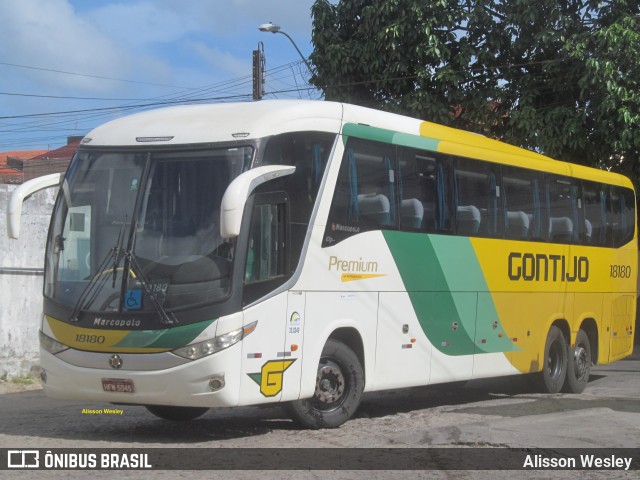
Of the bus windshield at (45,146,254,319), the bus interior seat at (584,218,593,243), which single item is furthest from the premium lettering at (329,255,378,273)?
the bus interior seat at (584,218,593,243)

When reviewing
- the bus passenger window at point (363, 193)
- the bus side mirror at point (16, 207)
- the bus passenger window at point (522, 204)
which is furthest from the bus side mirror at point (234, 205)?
the bus passenger window at point (522, 204)

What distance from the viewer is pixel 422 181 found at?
11664 mm

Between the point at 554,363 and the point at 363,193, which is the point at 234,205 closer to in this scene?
the point at 363,193

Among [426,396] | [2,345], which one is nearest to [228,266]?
[426,396]

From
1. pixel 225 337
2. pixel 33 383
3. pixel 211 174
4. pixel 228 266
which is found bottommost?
pixel 33 383

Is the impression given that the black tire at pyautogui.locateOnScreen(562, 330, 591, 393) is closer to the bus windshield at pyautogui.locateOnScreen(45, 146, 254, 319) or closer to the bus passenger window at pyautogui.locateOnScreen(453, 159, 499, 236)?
the bus passenger window at pyautogui.locateOnScreen(453, 159, 499, 236)

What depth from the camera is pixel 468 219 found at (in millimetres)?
12539

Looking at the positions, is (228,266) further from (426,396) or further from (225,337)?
(426,396)

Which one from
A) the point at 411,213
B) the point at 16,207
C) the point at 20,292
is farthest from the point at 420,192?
the point at 20,292

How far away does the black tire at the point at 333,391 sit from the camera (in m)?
9.91

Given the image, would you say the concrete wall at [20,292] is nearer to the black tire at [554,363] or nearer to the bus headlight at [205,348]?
the bus headlight at [205,348]

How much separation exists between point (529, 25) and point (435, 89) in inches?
99.3

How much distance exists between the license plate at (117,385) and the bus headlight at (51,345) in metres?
0.61

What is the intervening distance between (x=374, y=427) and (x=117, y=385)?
3028mm
